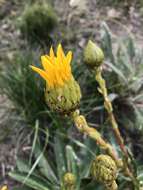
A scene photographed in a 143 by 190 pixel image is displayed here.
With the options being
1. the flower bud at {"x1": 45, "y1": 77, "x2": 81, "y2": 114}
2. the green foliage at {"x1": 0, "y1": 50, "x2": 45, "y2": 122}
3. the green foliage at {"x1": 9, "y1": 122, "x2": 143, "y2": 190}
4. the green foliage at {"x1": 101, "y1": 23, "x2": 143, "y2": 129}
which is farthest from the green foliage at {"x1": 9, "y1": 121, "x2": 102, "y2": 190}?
the flower bud at {"x1": 45, "y1": 77, "x2": 81, "y2": 114}

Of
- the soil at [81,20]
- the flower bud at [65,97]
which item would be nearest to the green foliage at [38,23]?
the soil at [81,20]

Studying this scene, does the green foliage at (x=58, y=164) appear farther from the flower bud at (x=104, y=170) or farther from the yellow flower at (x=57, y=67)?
the yellow flower at (x=57, y=67)

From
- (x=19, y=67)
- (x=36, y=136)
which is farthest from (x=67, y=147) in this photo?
(x=19, y=67)

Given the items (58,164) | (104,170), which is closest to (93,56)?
(104,170)

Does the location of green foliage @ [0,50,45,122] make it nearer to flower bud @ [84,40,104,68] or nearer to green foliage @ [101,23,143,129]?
green foliage @ [101,23,143,129]

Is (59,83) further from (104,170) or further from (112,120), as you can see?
(112,120)

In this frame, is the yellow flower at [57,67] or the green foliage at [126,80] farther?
the green foliage at [126,80]
